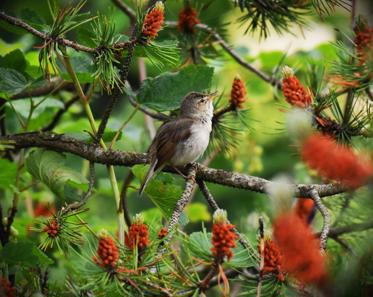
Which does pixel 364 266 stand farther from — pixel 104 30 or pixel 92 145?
pixel 92 145

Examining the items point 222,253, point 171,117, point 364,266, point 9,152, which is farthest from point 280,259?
point 9,152

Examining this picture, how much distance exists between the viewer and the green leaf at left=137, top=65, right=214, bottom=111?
350 centimetres

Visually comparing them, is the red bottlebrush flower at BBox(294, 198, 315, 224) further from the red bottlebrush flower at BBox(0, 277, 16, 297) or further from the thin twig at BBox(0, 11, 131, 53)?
the red bottlebrush flower at BBox(0, 277, 16, 297)

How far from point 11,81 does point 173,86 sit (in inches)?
31.2

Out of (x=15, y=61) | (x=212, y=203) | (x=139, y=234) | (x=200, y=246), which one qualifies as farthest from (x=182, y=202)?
(x=15, y=61)

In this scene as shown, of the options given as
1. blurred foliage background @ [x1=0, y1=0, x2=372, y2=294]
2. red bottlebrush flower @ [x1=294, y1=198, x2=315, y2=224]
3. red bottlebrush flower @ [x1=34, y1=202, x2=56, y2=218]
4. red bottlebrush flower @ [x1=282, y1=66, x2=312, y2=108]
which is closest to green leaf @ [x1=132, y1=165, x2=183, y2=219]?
blurred foliage background @ [x1=0, y1=0, x2=372, y2=294]

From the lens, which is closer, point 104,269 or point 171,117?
point 104,269

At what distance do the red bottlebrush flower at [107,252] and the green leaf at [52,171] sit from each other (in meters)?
1.34

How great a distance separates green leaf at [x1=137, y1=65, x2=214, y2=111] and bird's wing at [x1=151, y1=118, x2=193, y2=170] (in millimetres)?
633

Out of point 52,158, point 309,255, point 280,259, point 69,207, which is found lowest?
point 309,255

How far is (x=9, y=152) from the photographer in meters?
4.09

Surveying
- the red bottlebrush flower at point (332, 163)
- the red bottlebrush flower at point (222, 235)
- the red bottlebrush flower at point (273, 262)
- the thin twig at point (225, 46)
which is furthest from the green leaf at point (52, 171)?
the red bottlebrush flower at point (332, 163)

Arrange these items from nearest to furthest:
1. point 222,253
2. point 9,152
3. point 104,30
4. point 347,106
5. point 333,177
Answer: point 333,177
point 222,253
point 104,30
point 347,106
point 9,152

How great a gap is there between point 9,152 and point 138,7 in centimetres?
155
